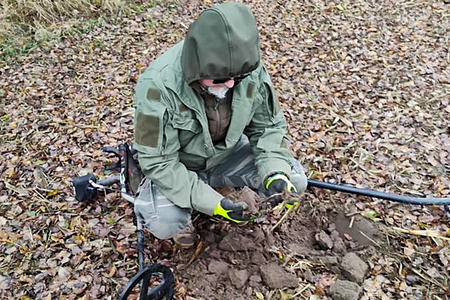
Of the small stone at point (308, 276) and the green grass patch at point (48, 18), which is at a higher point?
the green grass patch at point (48, 18)

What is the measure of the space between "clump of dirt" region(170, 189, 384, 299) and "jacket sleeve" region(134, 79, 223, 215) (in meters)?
0.37

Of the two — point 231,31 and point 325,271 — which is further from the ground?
point 231,31

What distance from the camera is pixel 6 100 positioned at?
435cm

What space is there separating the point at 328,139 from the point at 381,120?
0.56 m

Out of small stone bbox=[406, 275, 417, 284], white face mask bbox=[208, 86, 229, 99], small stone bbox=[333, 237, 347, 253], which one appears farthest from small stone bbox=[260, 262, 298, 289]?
white face mask bbox=[208, 86, 229, 99]

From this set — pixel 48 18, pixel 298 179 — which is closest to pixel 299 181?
pixel 298 179

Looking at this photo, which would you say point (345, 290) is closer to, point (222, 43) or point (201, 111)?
point (201, 111)

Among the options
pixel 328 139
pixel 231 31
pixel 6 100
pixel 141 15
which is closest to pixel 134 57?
pixel 141 15

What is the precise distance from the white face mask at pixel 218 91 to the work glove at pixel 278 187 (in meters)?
0.57

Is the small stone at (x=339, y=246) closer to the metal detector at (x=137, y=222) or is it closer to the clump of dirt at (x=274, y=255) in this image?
the clump of dirt at (x=274, y=255)

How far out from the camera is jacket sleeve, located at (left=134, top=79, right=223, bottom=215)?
238 cm

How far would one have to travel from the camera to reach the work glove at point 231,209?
245 cm

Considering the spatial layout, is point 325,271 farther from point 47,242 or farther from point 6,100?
point 6,100

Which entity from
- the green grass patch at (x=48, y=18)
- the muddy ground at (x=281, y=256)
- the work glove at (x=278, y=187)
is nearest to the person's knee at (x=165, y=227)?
the muddy ground at (x=281, y=256)
